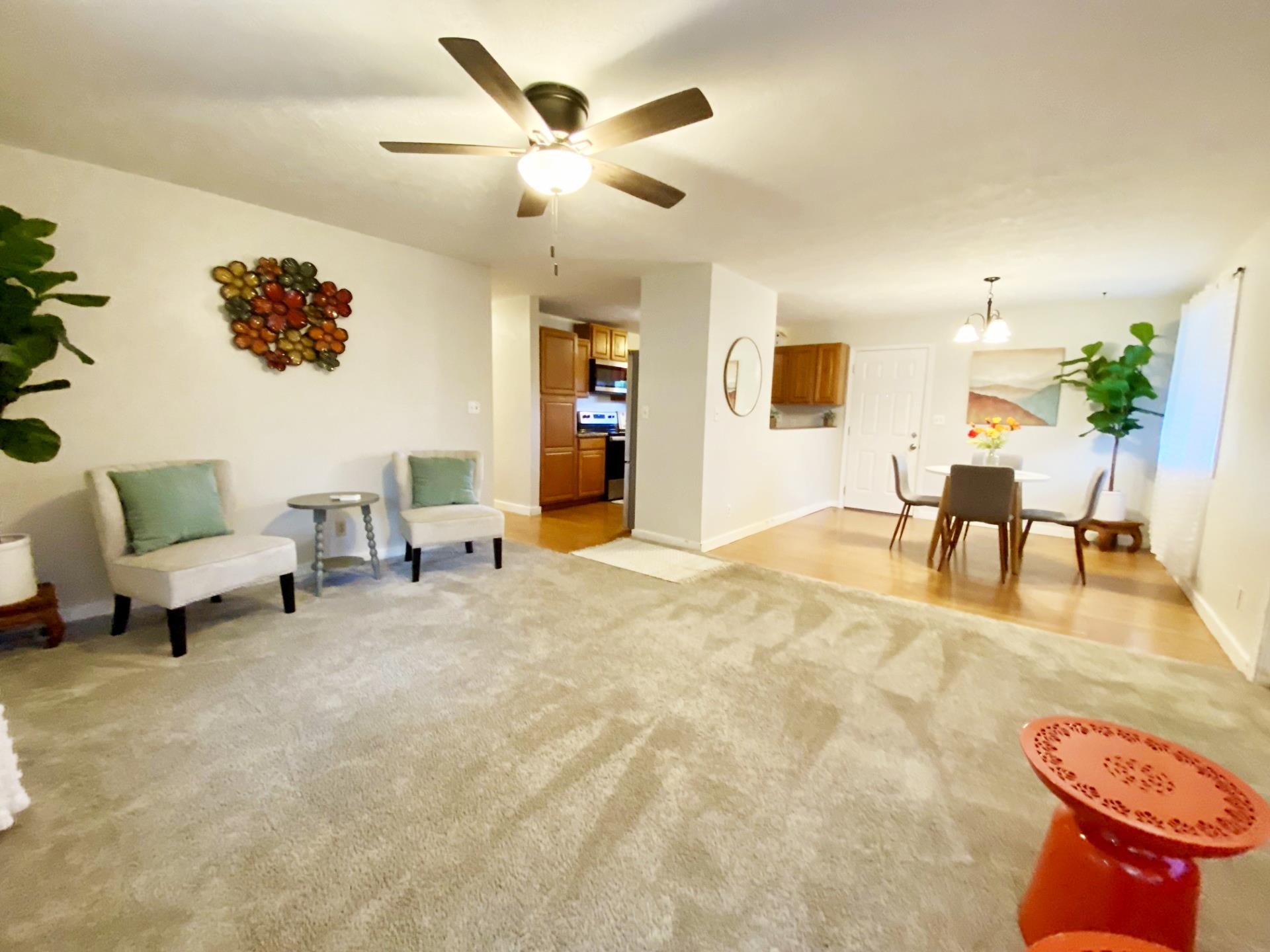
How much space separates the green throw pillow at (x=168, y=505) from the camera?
247cm

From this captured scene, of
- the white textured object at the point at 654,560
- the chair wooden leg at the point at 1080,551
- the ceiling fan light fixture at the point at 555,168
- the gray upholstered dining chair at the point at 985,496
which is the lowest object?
the white textured object at the point at 654,560

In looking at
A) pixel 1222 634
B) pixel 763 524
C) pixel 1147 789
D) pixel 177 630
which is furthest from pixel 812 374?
pixel 177 630

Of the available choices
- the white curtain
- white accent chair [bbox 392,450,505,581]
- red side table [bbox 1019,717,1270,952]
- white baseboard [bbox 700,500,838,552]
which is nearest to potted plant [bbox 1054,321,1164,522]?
the white curtain

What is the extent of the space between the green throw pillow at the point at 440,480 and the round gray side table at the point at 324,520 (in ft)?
1.19

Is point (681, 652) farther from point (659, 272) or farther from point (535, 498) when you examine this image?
point (535, 498)

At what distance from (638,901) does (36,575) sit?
3278 mm

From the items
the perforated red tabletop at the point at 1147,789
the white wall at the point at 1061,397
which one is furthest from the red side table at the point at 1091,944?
the white wall at the point at 1061,397

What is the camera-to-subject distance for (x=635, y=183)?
6.72 feet

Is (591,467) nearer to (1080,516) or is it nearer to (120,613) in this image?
(120,613)

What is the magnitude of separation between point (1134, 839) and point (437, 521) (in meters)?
3.32

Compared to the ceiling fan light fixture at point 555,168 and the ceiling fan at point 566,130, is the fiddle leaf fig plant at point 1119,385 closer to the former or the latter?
the ceiling fan at point 566,130

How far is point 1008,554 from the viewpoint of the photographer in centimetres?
401

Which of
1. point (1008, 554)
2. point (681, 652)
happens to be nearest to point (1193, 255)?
point (1008, 554)

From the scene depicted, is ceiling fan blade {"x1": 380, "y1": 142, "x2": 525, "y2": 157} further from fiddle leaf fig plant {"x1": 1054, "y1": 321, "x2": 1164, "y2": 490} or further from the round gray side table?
fiddle leaf fig plant {"x1": 1054, "y1": 321, "x2": 1164, "y2": 490}
